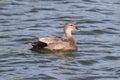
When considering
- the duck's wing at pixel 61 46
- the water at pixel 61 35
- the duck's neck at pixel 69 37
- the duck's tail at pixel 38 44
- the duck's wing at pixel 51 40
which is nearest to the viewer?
the water at pixel 61 35

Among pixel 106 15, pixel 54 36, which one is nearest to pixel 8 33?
pixel 54 36

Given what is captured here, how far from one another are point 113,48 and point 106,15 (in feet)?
13.9

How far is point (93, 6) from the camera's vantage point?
23484 millimetres

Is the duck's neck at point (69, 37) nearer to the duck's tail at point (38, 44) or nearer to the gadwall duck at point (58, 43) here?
the gadwall duck at point (58, 43)

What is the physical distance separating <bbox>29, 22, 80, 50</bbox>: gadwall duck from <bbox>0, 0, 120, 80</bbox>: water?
224 millimetres

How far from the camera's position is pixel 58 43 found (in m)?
17.8

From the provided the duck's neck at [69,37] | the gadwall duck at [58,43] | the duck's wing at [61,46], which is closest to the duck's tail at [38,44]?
the gadwall duck at [58,43]

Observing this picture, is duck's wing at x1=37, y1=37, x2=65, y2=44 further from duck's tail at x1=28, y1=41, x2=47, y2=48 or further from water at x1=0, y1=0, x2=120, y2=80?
water at x1=0, y1=0, x2=120, y2=80

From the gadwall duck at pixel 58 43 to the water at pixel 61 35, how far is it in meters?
0.22

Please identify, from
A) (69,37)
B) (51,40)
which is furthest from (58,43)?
(69,37)

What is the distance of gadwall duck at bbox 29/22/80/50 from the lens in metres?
17.5

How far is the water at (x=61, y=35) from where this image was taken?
15586 millimetres

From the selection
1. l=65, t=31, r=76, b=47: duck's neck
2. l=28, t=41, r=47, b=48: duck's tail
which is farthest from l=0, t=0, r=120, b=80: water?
l=65, t=31, r=76, b=47: duck's neck

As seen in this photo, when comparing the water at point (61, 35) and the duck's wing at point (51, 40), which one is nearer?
the water at point (61, 35)
